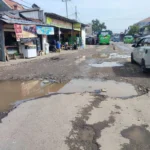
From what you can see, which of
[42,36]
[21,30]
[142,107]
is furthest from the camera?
[42,36]

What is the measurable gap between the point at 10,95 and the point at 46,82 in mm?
1907

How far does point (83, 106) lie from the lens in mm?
5758

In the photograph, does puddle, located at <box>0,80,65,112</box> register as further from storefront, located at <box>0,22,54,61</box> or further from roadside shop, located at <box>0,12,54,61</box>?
storefront, located at <box>0,22,54,61</box>

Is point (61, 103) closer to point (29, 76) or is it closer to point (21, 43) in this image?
point (29, 76)

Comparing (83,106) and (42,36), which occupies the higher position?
(42,36)

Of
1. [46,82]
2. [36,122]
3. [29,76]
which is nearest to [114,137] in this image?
[36,122]

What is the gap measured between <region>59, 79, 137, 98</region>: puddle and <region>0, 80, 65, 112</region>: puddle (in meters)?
0.51

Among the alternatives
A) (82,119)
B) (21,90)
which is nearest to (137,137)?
(82,119)

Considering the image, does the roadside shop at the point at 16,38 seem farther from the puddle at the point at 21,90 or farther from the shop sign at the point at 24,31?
the puddle at the point at 21,90

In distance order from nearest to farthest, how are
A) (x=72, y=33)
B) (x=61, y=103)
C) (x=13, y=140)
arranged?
(x=13, y=140) → (x=61, y=103) → (x=72, y=33)

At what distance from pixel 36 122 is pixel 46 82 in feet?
14.4

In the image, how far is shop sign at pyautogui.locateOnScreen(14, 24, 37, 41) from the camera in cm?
1778

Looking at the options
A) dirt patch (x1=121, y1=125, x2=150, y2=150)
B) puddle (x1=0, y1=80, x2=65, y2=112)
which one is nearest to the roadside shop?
puddle (x1=0, y1=80, x2=65, y2=112)

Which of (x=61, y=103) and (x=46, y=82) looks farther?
(x=46, y=82)
